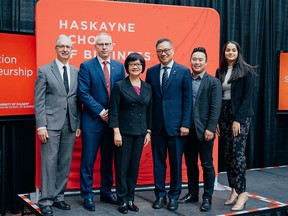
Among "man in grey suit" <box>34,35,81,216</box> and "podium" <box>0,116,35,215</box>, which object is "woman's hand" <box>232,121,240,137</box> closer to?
"man in grey suit" <box>34,35,81,216</box>

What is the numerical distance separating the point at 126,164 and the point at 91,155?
293mm

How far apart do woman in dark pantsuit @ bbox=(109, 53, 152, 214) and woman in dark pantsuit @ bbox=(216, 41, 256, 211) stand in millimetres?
633

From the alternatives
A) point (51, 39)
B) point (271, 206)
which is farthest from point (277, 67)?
point (51, 39)

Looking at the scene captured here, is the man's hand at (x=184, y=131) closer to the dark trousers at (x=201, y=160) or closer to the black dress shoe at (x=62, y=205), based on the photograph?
the dark trousers at (x=201, y=160)

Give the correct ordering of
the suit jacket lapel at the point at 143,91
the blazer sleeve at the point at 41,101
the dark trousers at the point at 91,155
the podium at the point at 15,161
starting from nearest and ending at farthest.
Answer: the blazer sleeve at the point at 41,101 < the suit jacket lapel at the point at 143,91 < the dark trousers at the point at 91,155 < the podium at the point at 15,161

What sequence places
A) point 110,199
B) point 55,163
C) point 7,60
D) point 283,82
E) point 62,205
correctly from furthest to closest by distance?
point 283,82 < point 7,60 < point 110,199 < point 62,205 < point 55,163

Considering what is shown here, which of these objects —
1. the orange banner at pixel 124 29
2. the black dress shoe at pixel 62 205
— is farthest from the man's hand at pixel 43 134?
the orange banner at pixel 124 29

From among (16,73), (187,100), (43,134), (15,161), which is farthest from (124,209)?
(16,73)

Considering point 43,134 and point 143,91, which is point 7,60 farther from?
point 143,91

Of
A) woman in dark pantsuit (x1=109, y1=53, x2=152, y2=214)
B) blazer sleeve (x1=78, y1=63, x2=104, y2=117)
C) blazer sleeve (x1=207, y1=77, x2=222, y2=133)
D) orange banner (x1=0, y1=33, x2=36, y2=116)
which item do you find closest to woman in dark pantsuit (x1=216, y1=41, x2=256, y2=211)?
blazer sleeve (x1=207, y1=77, x2=222, y2=133)

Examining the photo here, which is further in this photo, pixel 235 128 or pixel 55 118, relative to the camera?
pixel 235 128

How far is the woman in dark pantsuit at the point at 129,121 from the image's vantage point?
305cm

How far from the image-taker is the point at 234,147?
3.22 metres

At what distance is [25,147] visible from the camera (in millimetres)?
4113
